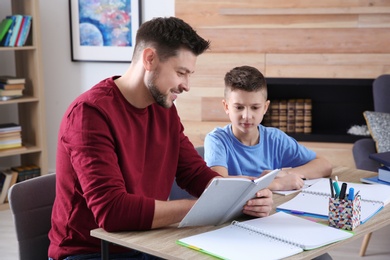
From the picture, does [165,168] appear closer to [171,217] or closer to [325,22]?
[171,217]

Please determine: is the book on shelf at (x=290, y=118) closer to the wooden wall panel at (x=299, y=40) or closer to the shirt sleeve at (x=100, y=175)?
the wooden wall panel at (x=299, y=40)

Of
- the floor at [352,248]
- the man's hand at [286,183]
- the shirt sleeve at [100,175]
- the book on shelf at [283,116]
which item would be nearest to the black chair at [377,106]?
the floor at [352,248]

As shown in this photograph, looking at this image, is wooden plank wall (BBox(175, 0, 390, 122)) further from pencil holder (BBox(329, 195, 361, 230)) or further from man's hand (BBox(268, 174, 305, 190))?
pencil holder (BBox(329, 195, 361, 230))

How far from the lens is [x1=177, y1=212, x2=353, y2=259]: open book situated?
1543mm

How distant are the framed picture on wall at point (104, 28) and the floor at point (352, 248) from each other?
1672 millimetres

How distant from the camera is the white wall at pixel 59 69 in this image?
5.01 m

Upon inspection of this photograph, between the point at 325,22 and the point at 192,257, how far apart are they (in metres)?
2.92

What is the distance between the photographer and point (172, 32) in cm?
193

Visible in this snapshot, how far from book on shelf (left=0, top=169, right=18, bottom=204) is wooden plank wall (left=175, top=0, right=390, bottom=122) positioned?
1.30 m

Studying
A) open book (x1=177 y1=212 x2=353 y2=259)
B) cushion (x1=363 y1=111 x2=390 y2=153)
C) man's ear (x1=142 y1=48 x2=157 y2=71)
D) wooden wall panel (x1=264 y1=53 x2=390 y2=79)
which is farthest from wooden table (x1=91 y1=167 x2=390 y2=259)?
wooden wall panel (x1=264 y1=53 x2=390 y2=79)

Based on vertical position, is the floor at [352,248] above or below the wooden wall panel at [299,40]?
below

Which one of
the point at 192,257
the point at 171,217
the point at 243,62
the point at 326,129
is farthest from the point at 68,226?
the point at 326,129

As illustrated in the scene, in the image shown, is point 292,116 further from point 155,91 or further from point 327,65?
point 155,91

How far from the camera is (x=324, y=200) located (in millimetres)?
1998
